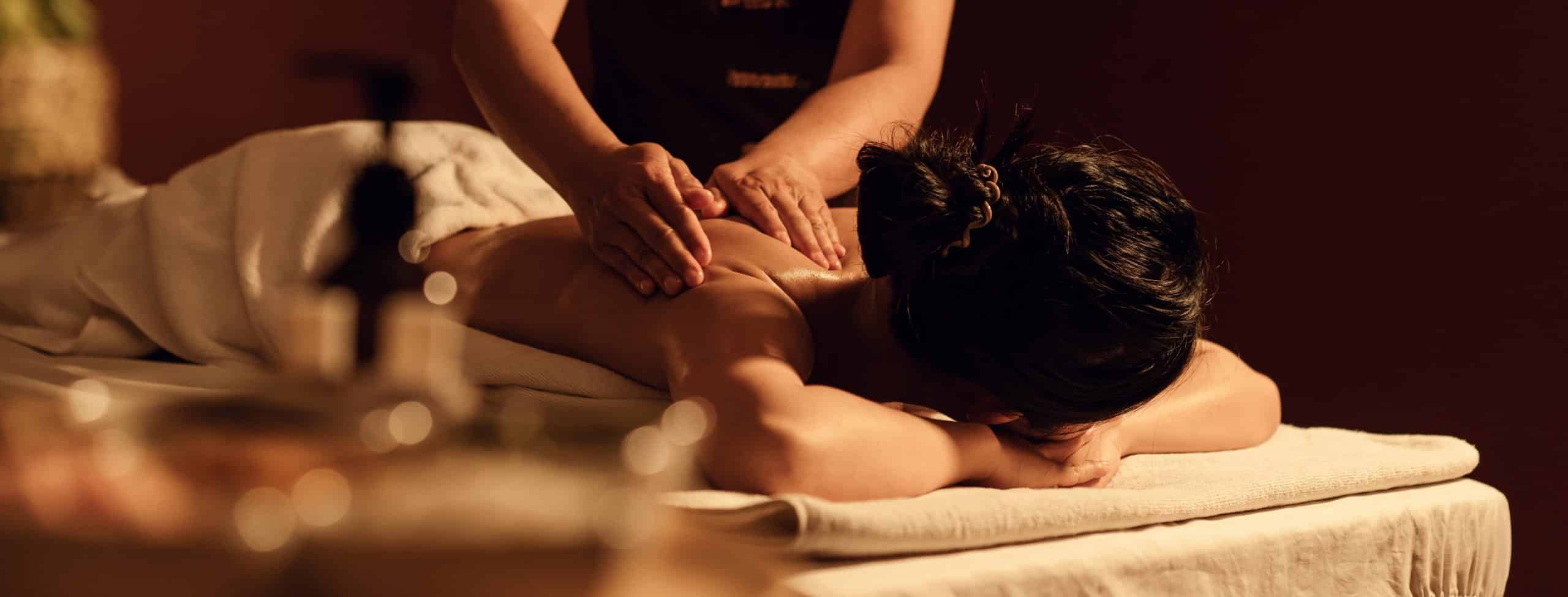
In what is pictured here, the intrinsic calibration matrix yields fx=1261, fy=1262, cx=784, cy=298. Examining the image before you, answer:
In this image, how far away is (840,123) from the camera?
1.31 meters

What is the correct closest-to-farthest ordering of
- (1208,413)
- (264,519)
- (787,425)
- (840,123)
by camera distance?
1. (264,519)
2. (787,425)
3. (1208,413)
4. (840,123)

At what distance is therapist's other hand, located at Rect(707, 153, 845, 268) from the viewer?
45.1 inches

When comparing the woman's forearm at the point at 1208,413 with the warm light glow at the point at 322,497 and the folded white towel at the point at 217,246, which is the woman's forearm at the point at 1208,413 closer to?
the folded white towel at the point at 217,246

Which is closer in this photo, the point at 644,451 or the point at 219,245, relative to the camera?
the point at 644,451

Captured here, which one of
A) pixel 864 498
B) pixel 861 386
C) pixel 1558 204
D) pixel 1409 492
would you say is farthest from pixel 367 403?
pixel 1558 204

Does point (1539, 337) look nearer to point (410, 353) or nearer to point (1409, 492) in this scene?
point (1409, 492)

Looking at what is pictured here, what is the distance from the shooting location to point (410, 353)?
323 mm

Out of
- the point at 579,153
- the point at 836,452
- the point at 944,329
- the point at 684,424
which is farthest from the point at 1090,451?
the point at 684,424

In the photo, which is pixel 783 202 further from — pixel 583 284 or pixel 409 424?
pixel 409 424

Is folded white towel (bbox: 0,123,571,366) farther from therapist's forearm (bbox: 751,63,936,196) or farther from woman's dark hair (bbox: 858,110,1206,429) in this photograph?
woman's dark hair (bbox: 858,110,1206,429)

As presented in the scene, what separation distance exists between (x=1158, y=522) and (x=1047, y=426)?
4.7 inches

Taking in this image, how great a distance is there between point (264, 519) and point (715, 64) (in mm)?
1496

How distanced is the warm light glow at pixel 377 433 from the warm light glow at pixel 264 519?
2 cm

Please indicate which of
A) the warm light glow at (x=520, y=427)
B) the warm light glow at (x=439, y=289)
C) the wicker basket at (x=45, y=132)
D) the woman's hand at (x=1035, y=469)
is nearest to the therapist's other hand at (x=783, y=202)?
the woman's hand at (x=1035, y=469)
